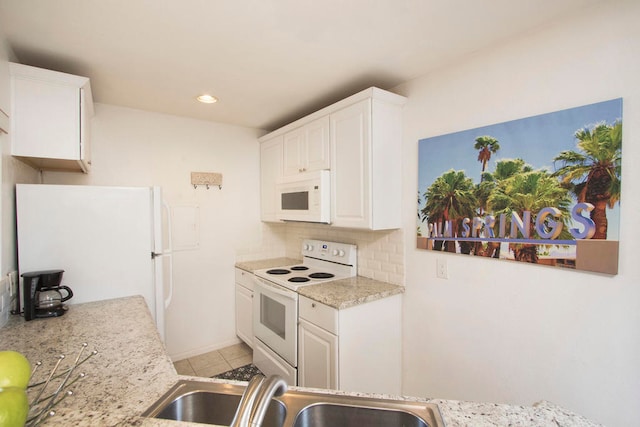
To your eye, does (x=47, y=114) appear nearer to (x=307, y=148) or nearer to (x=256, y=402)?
(x=307, y=148)

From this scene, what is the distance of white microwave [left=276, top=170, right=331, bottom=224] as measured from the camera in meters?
2.37

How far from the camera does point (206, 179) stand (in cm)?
303

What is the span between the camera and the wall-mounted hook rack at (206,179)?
2979mm

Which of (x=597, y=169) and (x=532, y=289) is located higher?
(x=597, y=169)

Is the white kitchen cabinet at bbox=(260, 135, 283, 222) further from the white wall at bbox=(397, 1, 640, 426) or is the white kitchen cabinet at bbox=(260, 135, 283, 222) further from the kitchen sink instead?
the kitchen sink

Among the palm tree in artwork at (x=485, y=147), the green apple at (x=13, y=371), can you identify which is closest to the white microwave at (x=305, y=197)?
the palm tree in artwork at (x=485, y=147)

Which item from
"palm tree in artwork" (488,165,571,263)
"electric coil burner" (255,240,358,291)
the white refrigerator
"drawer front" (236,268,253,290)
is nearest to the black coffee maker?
the white refrigerator

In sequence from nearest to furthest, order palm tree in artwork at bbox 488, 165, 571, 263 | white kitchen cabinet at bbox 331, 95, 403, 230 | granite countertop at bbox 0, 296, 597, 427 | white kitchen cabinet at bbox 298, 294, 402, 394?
granite countertop at bbox 0, 296, 597, 427, palm tree in artwork at bbox 488, 165, 571, 263, white kitchen cabinet at bbox 298, 294, 402, 394, white kitchen cabinet at bbox 331, 95, 403, 230

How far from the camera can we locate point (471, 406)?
2.69 ft

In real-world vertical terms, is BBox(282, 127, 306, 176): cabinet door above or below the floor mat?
above

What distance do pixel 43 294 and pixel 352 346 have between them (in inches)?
70.3

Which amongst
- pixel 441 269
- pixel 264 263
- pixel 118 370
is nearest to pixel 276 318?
pixel 264 263

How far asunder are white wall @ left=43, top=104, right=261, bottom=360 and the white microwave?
60 cm

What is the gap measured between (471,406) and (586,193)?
44.1 inches
